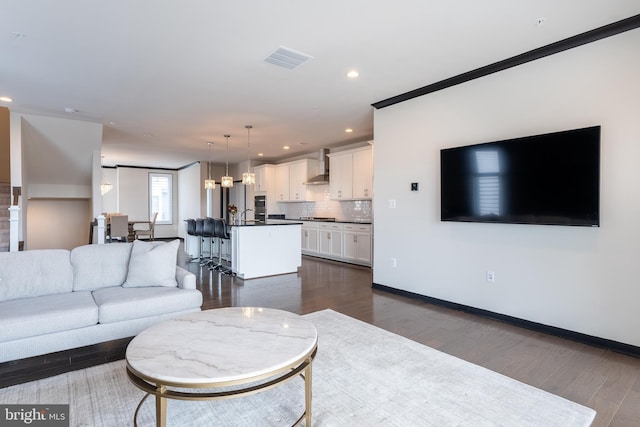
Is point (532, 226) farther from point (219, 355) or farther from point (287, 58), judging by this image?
point (219, 355)

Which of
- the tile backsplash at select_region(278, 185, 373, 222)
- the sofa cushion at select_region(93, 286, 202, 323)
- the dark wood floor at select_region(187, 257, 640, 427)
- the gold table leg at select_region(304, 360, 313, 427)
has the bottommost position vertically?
the dark wood floor at select_region(187, 257, 640, 427)

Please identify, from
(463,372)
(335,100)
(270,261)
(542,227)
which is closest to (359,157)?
(335,100)

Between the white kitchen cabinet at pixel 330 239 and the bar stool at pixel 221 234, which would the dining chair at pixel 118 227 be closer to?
the bar stool at pixel 221 234

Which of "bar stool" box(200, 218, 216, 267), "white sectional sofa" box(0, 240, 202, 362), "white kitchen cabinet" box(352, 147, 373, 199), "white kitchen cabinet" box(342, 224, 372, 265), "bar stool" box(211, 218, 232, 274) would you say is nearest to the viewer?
"white sectional sofa" box(0, 240, 202, 362)

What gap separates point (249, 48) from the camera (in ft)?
10.4

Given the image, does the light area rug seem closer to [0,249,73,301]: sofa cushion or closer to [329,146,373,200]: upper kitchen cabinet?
[0,249,73,301]: sofa cushion

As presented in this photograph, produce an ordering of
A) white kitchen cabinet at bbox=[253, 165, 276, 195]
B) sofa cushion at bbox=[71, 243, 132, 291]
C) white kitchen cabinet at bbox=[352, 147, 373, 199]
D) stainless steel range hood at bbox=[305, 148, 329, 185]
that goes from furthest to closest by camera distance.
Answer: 1. white kitchen cabinet at bbox=[253, 165, 276, 195]
2. stainless steel range hood at bbox=[305, 148, 329, 185]
3. white kitchen cabinet at bbox=[352, 147, 373, 199]
4. sofa cushion at bbox=[71, 243, 132, 291]

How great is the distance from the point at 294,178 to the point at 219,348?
24.3 ft

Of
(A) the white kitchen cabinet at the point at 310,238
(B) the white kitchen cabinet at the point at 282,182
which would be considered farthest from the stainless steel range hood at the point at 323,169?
(B) the white kitchen cabinet at the point at 282,182

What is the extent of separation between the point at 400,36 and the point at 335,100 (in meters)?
1.81

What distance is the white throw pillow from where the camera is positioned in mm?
3105

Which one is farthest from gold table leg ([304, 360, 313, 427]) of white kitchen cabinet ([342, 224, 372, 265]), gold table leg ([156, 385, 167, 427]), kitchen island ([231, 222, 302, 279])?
white kitchen cabinet ([342, 224, 372, 265])

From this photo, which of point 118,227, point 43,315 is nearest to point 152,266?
point 43,315

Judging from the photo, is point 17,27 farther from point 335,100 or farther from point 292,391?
point 292,391
